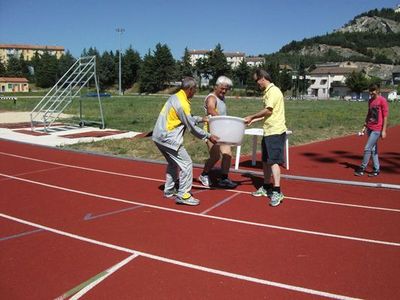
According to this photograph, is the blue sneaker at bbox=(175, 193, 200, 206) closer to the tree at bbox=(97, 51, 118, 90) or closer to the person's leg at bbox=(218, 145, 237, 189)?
the person's leg at bbox=(218, 145, 237, 189)

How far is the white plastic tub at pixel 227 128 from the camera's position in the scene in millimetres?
6918

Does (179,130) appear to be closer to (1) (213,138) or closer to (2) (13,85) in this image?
(1) (213,138)

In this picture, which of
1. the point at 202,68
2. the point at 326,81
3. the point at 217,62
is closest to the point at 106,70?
the point at 202,68

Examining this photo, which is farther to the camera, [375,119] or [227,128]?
[375,119]

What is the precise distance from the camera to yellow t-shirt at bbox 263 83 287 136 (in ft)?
21.7

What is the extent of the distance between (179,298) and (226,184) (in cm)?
430

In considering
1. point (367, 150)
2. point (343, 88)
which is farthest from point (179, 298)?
point (343, 88)

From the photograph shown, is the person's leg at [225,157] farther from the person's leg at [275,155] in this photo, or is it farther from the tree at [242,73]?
the tree at [242,73]

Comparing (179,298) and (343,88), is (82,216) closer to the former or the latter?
(179,298)

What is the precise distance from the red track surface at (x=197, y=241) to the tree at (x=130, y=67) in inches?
3911

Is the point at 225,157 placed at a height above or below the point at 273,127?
below

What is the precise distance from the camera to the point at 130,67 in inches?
4171

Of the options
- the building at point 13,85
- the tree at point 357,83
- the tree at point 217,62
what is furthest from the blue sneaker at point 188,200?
the tree at point 357,83

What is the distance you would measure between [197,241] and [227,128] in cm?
231
